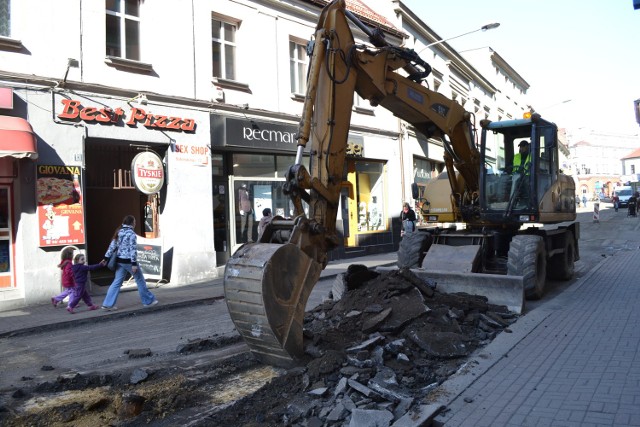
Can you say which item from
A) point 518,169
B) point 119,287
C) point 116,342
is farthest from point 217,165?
point 518,169

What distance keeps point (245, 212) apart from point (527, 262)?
828 centimetres

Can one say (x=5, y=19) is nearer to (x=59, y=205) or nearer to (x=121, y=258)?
(x=59, y=205)

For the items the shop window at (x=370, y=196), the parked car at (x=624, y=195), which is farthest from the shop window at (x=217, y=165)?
the parked car at (x=624, y=195)

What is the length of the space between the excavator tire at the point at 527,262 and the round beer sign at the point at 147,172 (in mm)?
7992

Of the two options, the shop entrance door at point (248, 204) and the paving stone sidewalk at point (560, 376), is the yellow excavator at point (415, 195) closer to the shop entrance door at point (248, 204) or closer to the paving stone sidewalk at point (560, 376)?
the paving stone sidewalk at point (560, 376)

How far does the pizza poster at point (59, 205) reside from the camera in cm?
1056

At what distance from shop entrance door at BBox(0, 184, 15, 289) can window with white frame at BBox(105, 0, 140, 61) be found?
393 cm

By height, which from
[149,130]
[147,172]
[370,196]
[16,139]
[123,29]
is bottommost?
[370,196]

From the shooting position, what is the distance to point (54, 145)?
1080cm

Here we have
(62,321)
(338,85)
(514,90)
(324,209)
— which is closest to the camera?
(324,209)

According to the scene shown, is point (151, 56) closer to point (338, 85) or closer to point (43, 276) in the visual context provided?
point (43, 276)

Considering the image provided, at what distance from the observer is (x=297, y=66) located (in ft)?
54.6

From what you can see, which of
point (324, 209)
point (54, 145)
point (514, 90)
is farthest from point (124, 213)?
point (514, 90)

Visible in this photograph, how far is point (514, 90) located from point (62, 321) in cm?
4218
